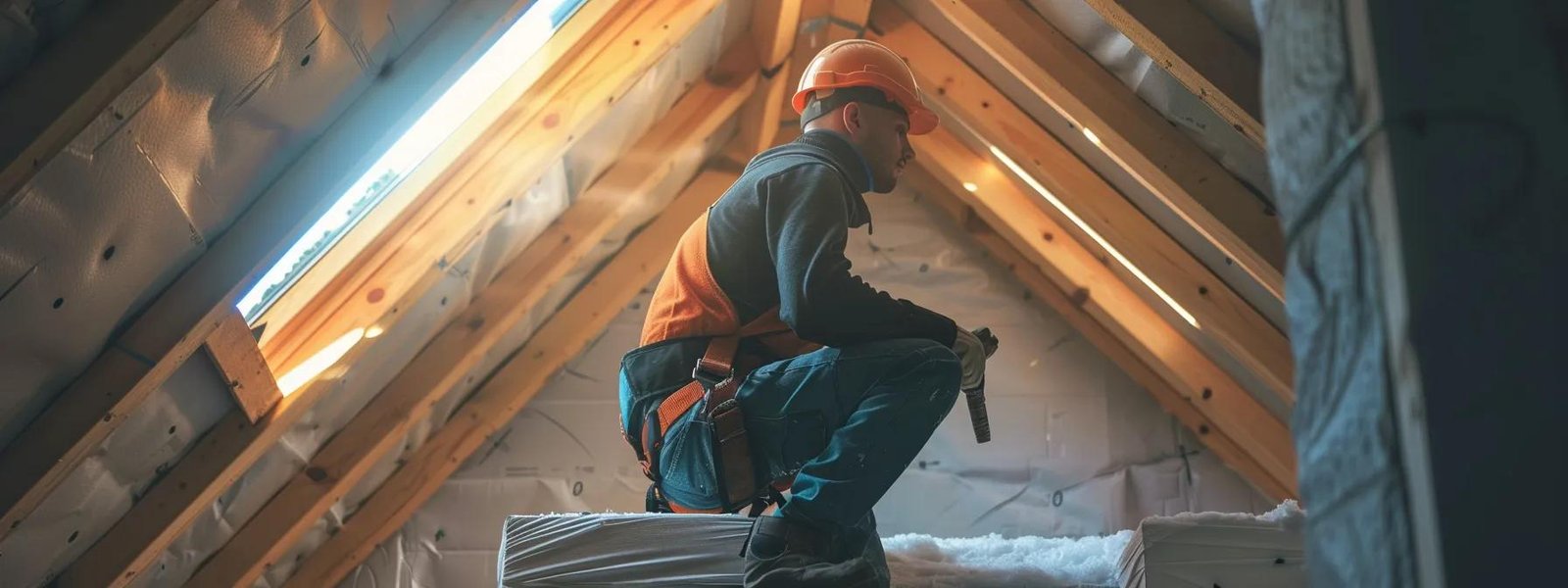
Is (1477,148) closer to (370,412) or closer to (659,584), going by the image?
(659,584)

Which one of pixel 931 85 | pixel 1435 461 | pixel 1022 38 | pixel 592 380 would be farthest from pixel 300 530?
pixel 1435 461

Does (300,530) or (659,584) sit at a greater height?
(659,584)

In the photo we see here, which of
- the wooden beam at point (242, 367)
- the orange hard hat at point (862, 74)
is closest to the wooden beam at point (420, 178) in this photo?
the wooden beam at point (242, 367)

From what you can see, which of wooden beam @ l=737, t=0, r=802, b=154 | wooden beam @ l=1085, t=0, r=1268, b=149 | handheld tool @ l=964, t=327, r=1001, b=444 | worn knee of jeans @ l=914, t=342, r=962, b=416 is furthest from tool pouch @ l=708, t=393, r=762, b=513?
wooden beam @ l=737, t=0, r=802, b=154

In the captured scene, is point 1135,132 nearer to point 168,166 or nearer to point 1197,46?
point 1197,46

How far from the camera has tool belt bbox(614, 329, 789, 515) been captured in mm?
2221

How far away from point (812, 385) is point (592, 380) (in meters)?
2.78

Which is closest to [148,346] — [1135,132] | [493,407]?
[1135,132]

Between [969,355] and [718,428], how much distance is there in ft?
1.45

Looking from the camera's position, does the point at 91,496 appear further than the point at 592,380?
No

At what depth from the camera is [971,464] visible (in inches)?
191

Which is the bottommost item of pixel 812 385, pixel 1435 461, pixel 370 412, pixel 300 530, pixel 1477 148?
pixel 300 530

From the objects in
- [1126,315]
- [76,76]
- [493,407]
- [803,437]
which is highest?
[76,76]

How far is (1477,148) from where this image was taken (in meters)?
0.86
